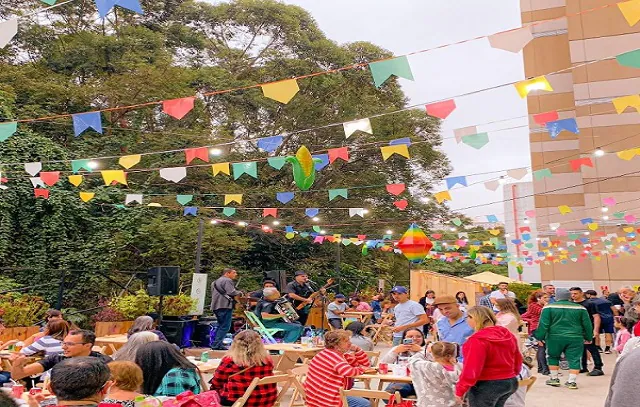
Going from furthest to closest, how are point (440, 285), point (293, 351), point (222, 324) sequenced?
point (440, 285) → point (222, 324) → point (293, 351)

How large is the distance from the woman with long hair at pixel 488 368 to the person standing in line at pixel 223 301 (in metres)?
6.03

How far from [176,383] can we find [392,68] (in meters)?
3.19

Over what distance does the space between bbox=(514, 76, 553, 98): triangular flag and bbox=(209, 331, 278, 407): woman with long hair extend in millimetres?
3877

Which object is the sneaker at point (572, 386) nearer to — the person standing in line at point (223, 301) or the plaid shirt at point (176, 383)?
the person standing in line at point (223, 301)

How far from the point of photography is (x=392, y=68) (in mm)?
5172

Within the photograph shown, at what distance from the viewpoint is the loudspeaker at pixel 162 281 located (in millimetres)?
9773

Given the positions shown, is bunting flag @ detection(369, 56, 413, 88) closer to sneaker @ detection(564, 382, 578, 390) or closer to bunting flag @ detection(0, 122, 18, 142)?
bunting flag @ detection(0, 122, 18, 142)

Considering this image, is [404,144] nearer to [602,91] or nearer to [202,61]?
[602,91]

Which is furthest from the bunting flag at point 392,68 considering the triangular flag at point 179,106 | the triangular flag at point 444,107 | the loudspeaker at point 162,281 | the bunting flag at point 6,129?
the loudspeaker at point 162,281

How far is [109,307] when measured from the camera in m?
12.0

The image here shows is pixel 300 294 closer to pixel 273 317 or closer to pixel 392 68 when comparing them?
pixel 273 317

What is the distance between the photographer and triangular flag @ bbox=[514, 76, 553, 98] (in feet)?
19.8

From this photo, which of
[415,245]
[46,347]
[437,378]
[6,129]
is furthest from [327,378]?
[415,245]

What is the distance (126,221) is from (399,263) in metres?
12.3
